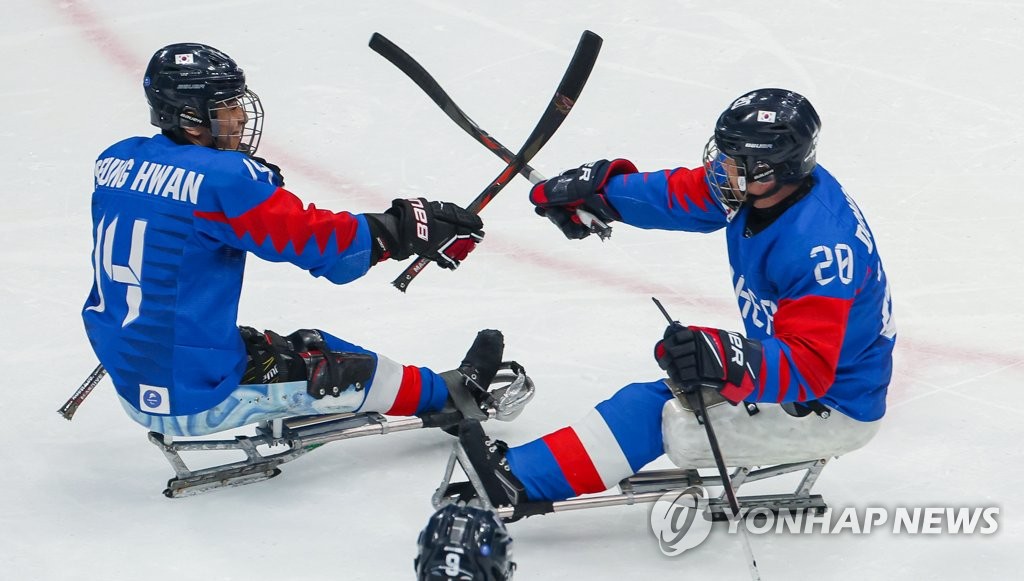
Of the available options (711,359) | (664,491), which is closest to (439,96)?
(664,491)

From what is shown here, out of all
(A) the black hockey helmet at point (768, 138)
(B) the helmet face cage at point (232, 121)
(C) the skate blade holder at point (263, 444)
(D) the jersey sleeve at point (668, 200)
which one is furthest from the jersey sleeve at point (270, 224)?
(A) the black hockey helmet at point (768, 138)

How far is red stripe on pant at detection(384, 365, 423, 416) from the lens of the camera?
4480 millimetres

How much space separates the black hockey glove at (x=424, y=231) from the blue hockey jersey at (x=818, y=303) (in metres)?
0.78

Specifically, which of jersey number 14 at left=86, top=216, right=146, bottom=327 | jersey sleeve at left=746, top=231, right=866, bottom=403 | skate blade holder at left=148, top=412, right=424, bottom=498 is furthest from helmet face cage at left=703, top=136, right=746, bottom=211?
jersey number 14 at left=86, top=216, right=146, bottom=327

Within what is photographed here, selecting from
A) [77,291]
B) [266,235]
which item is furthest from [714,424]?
[77,291]

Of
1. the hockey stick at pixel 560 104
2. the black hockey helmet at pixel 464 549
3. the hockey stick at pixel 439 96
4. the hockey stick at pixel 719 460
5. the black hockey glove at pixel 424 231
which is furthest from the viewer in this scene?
the hockey stick at pixel 439 96

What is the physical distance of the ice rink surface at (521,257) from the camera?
402cm

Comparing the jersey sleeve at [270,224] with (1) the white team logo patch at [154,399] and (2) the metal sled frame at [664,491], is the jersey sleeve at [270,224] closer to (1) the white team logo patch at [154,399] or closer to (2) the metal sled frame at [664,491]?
(1) the white team logo patch at [154,399]

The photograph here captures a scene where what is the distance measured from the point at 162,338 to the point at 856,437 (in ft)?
6.45

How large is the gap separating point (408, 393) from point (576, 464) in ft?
2.42

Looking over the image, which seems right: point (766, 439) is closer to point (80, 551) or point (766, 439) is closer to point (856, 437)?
point (856, 437)

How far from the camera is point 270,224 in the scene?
389cm

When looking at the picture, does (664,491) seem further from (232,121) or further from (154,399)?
(232,121)

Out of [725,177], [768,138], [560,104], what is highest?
[768,138]
